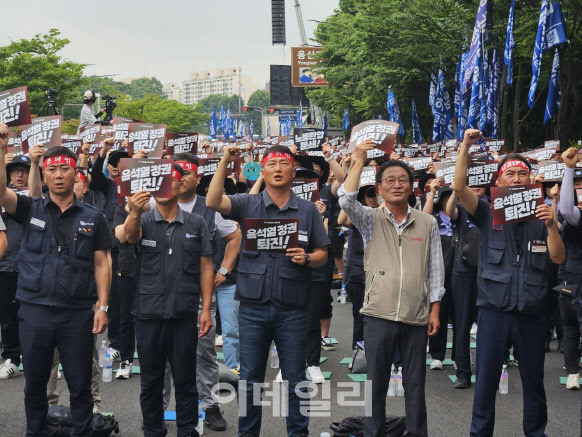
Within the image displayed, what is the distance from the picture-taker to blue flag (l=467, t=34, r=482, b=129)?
67.6 feet

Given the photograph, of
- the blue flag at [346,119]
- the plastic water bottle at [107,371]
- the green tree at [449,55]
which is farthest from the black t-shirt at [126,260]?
the blue flag at [346,119]

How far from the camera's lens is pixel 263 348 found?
6.11 meters

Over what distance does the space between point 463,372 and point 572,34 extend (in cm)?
1851

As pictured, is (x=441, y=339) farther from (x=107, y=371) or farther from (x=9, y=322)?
(x=9, y=322)

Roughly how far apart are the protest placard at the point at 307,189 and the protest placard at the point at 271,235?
72.3 inches

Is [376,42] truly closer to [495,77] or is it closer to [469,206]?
[495,77]

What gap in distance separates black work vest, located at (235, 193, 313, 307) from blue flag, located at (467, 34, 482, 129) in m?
15.4

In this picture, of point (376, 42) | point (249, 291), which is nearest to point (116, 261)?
point (249, 291)

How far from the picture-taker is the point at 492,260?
629 centimetres

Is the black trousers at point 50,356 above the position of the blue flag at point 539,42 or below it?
below

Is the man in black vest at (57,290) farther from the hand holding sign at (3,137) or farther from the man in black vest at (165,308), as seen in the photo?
the man in black vest at (165,308)

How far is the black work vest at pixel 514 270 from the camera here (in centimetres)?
613

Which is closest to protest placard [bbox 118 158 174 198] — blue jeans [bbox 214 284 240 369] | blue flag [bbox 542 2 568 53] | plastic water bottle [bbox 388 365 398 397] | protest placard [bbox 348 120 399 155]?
protest placard [bbox 348 120 399 155]

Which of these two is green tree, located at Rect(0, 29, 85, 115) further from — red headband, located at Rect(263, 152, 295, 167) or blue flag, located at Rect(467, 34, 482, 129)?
red headband, located at Rect(263, 152, 295, 167)
